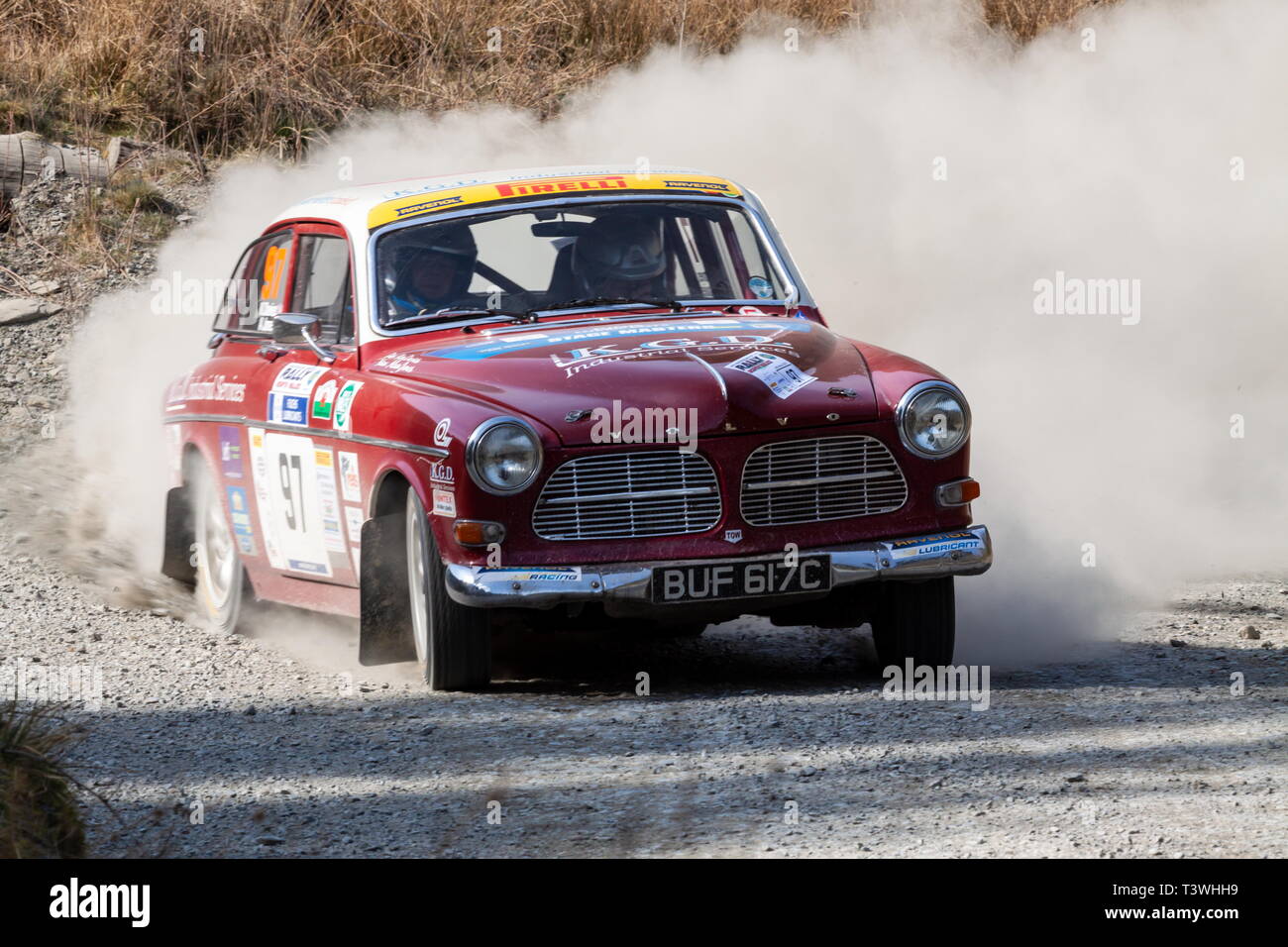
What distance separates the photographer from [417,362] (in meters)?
6.37

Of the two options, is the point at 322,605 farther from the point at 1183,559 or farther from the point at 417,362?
the point at 1183,559

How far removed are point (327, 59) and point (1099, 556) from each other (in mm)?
9810

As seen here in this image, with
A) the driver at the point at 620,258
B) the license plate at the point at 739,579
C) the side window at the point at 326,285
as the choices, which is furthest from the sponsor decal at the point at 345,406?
the license plate at the point at 739,579

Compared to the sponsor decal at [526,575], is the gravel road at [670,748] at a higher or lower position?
lower

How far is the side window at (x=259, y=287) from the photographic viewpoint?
772 cm

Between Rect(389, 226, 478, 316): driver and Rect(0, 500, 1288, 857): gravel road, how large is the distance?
1.33m

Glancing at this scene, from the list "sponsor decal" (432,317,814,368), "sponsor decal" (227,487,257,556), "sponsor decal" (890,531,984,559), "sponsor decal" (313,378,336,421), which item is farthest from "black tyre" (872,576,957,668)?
"sponsor decal" (227,487,257,556)

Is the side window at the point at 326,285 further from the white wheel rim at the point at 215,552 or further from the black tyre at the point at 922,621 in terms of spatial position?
the black tyre at the point at 922,621

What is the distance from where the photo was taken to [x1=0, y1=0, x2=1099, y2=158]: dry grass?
53.6 feet

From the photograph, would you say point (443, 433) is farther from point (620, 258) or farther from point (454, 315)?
point (620, 258)

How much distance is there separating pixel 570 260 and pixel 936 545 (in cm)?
184

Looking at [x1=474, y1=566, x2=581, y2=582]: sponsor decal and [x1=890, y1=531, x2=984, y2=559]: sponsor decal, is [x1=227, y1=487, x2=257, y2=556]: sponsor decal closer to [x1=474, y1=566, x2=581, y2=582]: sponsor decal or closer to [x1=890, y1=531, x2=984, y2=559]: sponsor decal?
[x1=474, y1=566, x2=581, y2=582]: sponsor decal

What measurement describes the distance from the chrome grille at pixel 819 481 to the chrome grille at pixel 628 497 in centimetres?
15
